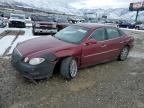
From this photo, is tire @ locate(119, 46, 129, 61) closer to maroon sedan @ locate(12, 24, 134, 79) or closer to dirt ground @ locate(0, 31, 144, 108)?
maroon sedan @ locate(12, 24, 134, 79)

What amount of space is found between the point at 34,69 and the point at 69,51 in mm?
1205

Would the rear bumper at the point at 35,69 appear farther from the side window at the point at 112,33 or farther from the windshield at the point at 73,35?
the side window at the point at 112,33

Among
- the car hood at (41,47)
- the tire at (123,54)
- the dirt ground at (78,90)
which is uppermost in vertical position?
the car hood at (41,47)

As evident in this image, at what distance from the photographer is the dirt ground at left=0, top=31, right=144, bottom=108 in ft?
16.2

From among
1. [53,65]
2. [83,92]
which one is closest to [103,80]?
[83,92]

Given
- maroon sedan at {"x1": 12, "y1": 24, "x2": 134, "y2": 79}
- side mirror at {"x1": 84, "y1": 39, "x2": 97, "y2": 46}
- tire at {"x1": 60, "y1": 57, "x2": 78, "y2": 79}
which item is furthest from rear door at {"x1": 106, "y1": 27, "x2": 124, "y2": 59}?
tire at {"x1": 60, "y1": 57, "x2": 78, "y2": 79}

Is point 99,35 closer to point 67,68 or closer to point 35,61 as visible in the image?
point 67,68

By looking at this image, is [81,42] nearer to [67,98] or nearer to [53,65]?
[53,65]

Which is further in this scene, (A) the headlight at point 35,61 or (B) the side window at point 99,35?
(B) the side window at point 99,35

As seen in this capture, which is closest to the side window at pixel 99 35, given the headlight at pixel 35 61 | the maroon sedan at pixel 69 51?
the maroon sedan at pixel 69 51

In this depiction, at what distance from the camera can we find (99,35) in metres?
7.49

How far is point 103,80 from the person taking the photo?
6.52 meters

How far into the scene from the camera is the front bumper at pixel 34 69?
5559mm

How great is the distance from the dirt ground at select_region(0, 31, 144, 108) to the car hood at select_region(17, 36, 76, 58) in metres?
0.79
